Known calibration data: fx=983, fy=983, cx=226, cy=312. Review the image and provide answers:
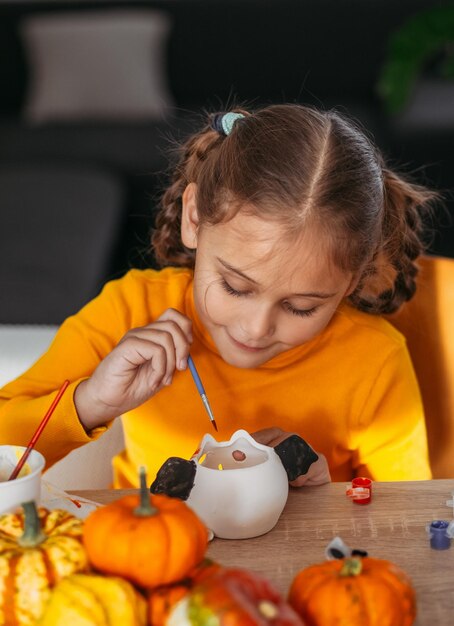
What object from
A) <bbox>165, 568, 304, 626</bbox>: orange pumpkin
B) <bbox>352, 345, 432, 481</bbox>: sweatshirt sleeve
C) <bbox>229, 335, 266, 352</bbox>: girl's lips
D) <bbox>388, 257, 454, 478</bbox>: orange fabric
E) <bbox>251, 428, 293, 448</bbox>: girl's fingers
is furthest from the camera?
<bbox>388, 257, 454, 478</bbox>: orange fabric

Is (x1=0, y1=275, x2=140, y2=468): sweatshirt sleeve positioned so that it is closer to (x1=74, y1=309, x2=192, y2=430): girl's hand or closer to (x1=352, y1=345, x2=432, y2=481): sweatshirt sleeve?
(x1=74, y1=309, x2=192, y2=430): girl's hand

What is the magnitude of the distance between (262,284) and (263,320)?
0.15ft

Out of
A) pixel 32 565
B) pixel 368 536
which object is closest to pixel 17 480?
pixel 32 565

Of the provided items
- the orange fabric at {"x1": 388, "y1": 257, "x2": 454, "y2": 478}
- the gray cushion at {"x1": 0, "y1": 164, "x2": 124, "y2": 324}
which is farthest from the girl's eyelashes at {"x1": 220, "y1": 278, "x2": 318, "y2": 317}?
the gray cushion at {"x1": 0, "y1": 164, "x2": 124, "y2": 324}

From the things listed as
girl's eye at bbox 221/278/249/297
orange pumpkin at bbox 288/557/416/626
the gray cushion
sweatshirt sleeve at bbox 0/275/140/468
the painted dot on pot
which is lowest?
the gray cushion

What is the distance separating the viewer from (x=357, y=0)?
4891 mm

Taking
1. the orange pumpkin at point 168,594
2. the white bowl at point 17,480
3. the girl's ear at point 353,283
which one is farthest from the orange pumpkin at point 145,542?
the girl's ear at point 353,283

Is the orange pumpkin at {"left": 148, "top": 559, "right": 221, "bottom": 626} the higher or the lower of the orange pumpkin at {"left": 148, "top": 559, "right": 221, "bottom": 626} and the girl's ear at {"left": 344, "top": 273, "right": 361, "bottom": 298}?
the higher

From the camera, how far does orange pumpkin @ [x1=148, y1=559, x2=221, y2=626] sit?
2.32 ft

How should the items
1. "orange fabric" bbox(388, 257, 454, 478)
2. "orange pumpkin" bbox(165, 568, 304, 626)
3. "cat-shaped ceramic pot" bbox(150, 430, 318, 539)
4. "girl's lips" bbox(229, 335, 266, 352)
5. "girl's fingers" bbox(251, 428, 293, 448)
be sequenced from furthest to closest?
"orange fabric" bbox(388, 257, 454, 478) < "girl's lips" bbox(229, 335, 266, 352) < "girl's fingers" bbox(251, 428, 293, 448) < "cat-shaped ceramic pot" bbox(150, 430, 318, 539) < "orange pumpkin" bbox(165, 568, 304, 626)

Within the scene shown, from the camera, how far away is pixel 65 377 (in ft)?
4.83

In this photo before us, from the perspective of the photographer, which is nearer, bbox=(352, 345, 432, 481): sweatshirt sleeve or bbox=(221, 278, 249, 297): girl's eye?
bbox=(221, 278, 249, 297): girl's eye

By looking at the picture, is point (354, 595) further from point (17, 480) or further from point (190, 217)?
point (190, 217)

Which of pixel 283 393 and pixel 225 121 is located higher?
pixel 225 121
